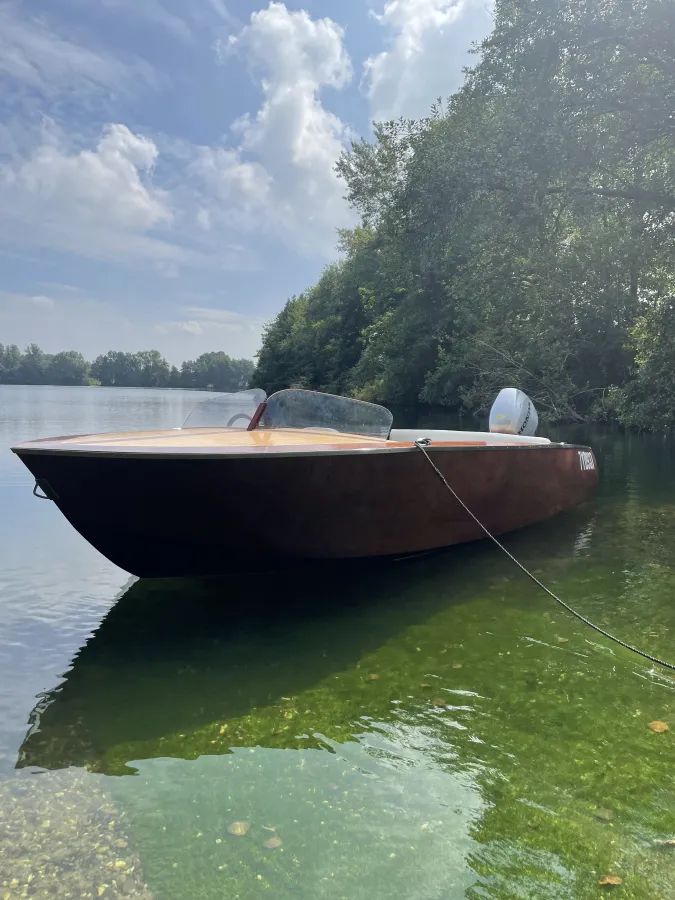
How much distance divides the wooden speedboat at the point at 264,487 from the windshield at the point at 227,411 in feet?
0.04

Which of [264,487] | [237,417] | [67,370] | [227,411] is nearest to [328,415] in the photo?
[237,417]

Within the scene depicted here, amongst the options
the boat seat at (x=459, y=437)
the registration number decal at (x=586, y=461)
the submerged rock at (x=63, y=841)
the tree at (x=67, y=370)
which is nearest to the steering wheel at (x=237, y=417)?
the boat seat at (x=459, y=437)

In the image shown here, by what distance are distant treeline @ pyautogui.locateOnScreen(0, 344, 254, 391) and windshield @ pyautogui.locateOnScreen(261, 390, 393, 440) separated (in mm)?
125237

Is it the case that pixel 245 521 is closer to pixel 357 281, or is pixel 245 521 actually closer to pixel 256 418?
pixel 256 418

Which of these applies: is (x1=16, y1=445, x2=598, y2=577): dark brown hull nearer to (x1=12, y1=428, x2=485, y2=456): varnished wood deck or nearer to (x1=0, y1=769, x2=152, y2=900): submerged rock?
(x1=12, y1=428, x2=485, y2=456): varnished wood deck

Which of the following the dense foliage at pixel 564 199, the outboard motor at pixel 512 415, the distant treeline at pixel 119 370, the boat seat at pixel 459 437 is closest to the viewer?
the boat seat at pixel 459 437

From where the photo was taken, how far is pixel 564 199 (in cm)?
1267

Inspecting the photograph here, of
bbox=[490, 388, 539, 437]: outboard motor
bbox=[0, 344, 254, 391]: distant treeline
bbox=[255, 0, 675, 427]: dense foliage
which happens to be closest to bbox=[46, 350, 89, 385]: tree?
bbox=[0, 344, 254, 391]: distant treeline

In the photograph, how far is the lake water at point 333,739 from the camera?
2064mm

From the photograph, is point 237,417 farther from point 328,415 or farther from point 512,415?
point 512,415

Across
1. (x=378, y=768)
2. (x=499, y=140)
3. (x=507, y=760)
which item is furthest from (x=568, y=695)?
(x=499, y=140)

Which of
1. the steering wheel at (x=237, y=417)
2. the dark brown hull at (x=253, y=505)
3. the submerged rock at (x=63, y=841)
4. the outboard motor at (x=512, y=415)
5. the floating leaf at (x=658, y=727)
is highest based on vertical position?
the outboard motor at (x=512, y=415)

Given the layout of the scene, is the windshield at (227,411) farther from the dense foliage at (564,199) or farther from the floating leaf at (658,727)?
the dense foliage at (564,199)

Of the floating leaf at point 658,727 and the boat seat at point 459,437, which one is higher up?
the boat seat at point 459,437
